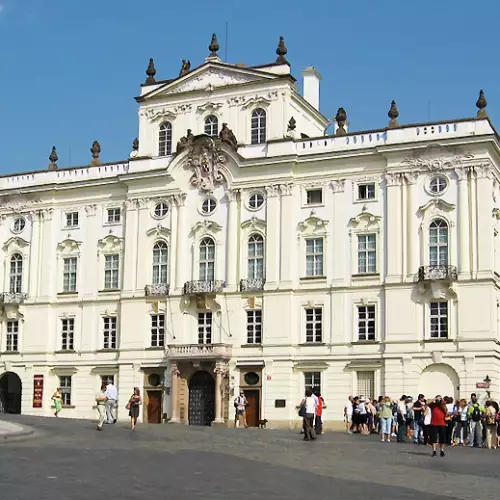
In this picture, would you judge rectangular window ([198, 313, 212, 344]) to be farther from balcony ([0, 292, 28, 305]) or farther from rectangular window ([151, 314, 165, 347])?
balcony ([0, 292, 28, 305])

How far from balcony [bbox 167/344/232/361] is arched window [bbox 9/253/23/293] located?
1322 cm

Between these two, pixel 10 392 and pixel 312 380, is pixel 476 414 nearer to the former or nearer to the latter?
pixel 312 380

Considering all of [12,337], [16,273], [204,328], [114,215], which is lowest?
[12,337]

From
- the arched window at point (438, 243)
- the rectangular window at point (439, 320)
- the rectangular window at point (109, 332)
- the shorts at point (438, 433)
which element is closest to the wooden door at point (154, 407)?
the rectangular window at point (109, 332)

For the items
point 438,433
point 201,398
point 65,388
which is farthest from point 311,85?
point 438,433

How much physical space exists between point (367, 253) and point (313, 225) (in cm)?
364

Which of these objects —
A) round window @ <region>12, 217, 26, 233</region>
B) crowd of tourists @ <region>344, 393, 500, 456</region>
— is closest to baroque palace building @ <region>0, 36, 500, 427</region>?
round window @ <region>12, 217, 26, 233</region>

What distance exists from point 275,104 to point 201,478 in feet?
133

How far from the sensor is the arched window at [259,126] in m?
62.1

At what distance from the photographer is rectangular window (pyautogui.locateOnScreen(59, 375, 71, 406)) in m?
65.1

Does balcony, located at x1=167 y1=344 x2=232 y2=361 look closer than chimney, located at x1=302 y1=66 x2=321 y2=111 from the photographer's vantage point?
Yes

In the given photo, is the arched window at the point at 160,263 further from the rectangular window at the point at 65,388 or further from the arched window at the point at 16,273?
the arched window at the point at 16,273

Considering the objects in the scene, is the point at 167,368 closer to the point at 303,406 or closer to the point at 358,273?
the point at 358,273

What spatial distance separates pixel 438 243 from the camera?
56.5 metres
